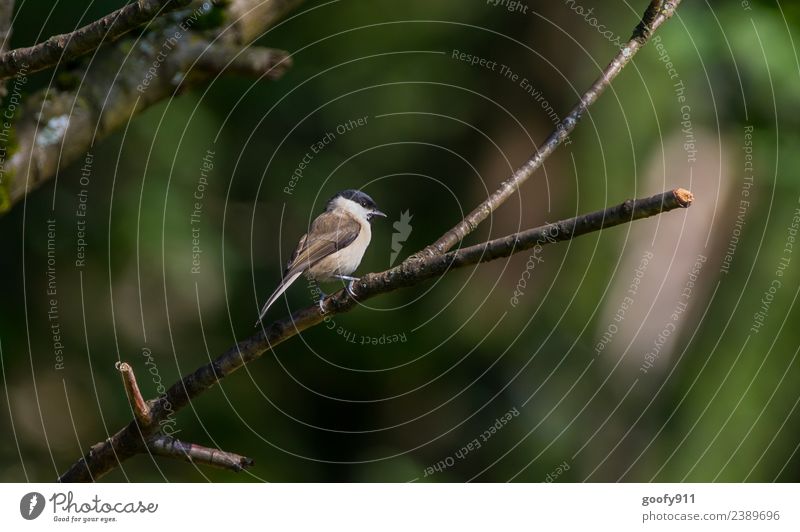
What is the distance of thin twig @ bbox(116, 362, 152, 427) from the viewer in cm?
182

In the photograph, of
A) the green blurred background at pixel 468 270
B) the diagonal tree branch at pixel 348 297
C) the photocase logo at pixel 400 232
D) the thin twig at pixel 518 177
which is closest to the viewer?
the diagonal tree branch at pixel 348 297

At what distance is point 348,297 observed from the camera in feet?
6.90

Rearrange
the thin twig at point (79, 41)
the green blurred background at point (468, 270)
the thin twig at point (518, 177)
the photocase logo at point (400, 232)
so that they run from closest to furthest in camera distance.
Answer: the thin twig at point (79, 41), the thin twig at point (518, 177), the photocase logo at point (400, 232), the green blurred background at point (468, 270)

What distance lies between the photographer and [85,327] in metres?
4.02

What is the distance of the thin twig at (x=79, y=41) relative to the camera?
6.19 feet

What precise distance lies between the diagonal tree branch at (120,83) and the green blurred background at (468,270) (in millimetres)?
1376

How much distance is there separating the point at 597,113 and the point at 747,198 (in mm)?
923

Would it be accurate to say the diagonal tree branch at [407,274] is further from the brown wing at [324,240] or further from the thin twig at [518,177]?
the brown wing at [324,240]
